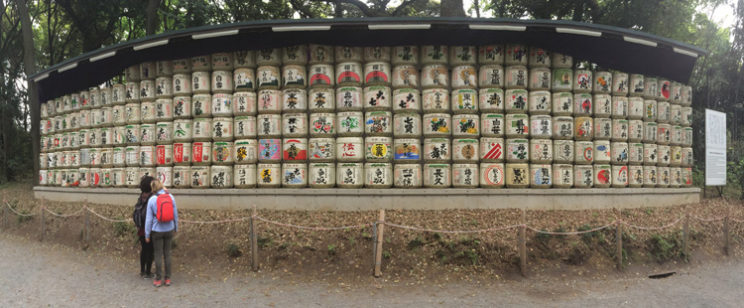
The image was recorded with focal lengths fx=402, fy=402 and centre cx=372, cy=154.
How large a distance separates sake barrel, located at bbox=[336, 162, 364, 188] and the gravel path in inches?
110

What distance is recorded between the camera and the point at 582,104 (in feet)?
32.0

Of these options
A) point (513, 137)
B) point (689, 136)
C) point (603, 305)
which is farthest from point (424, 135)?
point (689, 136)

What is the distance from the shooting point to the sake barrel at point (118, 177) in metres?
11.0

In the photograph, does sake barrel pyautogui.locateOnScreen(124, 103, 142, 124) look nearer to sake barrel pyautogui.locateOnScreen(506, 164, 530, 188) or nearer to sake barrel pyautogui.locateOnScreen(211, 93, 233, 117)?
sake barrel pyautogui.locateOnScreen(211, 93, 233, 117)

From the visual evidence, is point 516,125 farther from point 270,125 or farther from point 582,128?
point 270,125

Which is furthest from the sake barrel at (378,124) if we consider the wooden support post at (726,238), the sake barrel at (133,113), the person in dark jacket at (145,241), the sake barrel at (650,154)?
the wooden support post at (726,238)

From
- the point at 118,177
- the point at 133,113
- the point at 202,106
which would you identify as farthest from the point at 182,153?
the point at 118,177

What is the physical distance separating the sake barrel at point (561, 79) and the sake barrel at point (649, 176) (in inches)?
125

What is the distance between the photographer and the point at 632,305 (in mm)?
5914

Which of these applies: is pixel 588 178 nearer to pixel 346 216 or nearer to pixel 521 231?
pixel 521 231

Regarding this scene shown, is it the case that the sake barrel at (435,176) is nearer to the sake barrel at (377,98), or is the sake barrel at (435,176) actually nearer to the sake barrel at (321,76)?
the sake barrel at (377,98)

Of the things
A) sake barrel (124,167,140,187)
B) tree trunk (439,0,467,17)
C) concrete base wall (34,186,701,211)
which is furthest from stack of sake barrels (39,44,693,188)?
tree trunk (439,0,467,17)

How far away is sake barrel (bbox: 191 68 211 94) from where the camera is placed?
32.7ft

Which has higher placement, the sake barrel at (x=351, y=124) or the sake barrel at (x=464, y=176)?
the sake barrel at (x=351, y=124)
